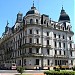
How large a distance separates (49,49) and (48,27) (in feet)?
23.4

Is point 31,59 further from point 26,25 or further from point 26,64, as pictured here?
point 26,25

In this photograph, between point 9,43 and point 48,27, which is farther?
point 9,43

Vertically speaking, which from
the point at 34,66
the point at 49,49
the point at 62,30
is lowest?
the point at 34,66

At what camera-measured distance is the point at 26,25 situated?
60.8 m

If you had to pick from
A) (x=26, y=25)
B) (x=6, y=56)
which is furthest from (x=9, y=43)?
(x=26, y=25)

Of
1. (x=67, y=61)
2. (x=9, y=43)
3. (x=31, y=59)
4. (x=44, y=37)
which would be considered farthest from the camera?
(x=9, y=43)

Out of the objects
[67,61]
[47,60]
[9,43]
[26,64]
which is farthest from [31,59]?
[9,43]

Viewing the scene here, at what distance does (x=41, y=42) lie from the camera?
61.8 meters

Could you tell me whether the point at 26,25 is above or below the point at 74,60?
above

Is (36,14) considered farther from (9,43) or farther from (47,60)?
(9,43)

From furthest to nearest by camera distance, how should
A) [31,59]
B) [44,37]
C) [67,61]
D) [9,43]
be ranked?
1. [9,43]
2. [67,61]
3. [44,37]
4. [31,59]

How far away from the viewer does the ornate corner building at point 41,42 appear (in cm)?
5956

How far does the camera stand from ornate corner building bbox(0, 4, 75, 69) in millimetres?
59562

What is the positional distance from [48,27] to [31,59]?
12.7 meters
